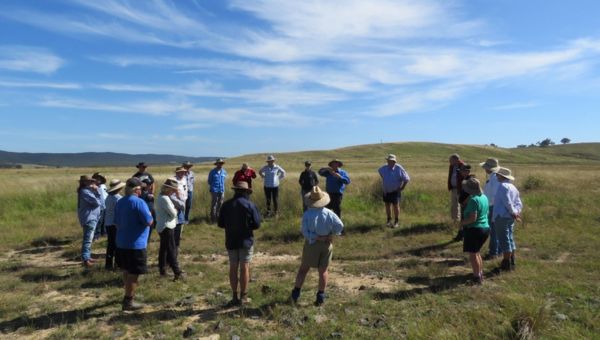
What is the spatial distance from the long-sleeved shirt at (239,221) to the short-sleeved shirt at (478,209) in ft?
11.5

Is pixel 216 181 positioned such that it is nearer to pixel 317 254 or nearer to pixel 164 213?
pixel 164 213

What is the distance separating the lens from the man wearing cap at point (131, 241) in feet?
20.8

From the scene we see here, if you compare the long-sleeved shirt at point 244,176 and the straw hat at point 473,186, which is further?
the long-sleeved shirt at point 244,176

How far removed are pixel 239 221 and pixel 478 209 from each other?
3.92 metres

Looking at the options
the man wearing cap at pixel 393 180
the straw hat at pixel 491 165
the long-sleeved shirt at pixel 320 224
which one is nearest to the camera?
the long-sleeved shirt at pixel 320 224

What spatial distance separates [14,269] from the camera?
8.97 m

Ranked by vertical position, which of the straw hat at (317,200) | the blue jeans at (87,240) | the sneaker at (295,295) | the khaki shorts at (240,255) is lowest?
the sneaker at (295,295)

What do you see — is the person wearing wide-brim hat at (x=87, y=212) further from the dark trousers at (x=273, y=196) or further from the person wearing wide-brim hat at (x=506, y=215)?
the person wearing wide-brim hat at (x=506, y=215)

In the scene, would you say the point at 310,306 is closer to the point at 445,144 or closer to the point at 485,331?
the point at 485,331

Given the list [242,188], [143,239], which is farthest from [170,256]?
[242,188]

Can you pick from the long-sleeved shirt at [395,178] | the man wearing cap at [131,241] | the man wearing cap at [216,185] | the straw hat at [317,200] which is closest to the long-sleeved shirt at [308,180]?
the long-sleeved shirt at [395,178]

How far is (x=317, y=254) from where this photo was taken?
6.32 metres

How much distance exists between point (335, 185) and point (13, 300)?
26.2 feet

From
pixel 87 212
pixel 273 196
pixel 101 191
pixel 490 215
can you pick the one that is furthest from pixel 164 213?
pixel 273 196
